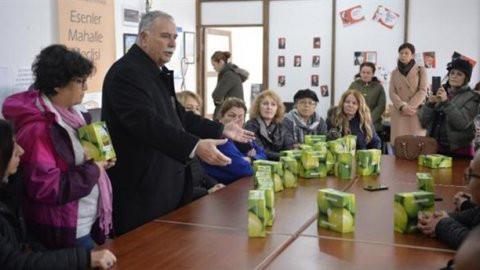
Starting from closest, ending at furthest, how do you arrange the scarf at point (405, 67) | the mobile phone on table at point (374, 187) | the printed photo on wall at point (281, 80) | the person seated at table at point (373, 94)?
the mobile phone on table at point (374, 187) → the scarf at point (405, 67) → the person seated at table at point (373, 94) → the printed photo on wall at point (281, 80)

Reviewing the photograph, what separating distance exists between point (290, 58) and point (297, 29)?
43 cm

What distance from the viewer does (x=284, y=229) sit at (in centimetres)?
218

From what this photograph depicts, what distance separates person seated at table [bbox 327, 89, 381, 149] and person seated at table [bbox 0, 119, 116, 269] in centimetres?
309

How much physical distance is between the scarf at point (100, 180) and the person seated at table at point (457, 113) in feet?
9.31

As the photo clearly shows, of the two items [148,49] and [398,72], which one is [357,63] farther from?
[148,49]

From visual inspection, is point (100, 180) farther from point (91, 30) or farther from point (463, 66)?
point (91, 30)

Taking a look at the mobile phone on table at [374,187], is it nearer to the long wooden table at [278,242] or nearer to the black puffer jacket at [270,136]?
the long wooden table at [278,242]

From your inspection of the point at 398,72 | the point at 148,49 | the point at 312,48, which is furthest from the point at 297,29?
the point at 148,49

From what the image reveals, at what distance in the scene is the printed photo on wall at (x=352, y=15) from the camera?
7.75 metres

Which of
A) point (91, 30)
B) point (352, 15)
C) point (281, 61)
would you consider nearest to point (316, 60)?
point (281, 61)

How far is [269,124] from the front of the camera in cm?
451

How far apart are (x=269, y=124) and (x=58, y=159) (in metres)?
2.59

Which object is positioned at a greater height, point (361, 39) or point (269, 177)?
point (361, 39)

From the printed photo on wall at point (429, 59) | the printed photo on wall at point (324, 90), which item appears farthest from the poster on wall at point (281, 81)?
the printed photo on wall at point (429, 59)
